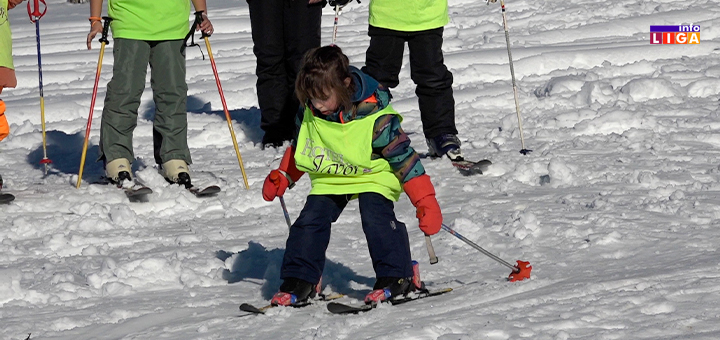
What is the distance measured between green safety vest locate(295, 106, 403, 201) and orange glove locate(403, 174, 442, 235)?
0.16 meters

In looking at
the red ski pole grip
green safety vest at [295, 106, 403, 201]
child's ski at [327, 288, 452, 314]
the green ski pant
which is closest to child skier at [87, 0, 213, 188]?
the green ski pant

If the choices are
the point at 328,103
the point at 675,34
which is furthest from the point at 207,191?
the point at 675,34

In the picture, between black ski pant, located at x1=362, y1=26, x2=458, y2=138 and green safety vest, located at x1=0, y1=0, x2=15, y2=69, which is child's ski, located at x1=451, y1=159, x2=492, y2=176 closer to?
black ski pant, located at x1=362, y1=26, x2=458, y2=138

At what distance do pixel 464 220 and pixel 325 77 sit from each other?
155 centimetres

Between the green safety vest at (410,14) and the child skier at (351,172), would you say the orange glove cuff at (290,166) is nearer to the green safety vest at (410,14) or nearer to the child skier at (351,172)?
the child skier at (351,172)

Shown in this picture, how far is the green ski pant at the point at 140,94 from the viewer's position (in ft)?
21.1

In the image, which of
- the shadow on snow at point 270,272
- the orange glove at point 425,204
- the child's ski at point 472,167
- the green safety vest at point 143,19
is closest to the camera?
the orange glove at point 425,204

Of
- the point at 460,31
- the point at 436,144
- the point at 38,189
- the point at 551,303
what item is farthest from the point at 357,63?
the point at 551,303

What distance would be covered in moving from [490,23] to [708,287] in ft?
30.3

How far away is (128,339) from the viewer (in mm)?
3912

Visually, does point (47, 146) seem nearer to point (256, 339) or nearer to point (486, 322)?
point (256, 339)

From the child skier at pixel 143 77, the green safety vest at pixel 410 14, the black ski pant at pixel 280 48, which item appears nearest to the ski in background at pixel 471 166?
the green safety vest at pixel 410 14

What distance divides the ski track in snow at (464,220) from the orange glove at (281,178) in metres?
0.48

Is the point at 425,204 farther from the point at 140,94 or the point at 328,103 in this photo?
the point at 140,94
